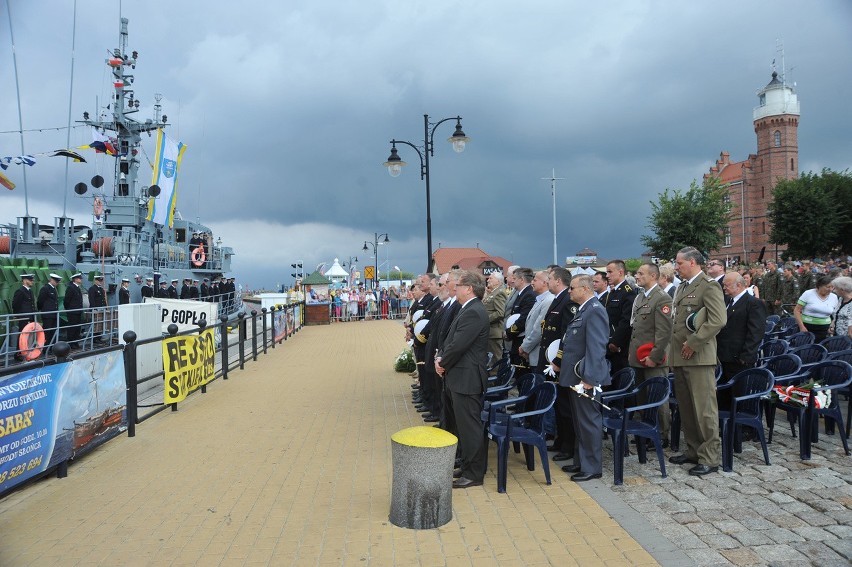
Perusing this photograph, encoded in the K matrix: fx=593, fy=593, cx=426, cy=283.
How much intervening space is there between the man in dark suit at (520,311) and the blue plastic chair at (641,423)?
227cm

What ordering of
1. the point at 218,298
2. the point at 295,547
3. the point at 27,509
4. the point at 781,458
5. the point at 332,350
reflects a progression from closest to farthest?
the point at 295,547, the point at 27,509, the point at 781,458, the point at 332,350, the point at 218,298

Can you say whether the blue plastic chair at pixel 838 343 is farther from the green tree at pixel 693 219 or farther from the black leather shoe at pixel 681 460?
the green tree at pixel 693 219

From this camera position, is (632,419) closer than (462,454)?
No

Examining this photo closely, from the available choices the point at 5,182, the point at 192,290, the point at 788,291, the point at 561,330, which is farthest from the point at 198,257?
the point at 561,330

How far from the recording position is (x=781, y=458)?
6.18m

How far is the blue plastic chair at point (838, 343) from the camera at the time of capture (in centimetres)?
825

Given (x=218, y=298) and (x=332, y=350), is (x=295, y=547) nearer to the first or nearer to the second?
(x=332, y=350)

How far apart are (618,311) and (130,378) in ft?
21.1

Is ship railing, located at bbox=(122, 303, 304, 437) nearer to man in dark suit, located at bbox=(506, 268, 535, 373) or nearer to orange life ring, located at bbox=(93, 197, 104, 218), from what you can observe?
man in dark suit, located at bbox=(506, 268, 535, 373)

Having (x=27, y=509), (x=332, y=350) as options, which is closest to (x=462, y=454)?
(x=27, y=509)

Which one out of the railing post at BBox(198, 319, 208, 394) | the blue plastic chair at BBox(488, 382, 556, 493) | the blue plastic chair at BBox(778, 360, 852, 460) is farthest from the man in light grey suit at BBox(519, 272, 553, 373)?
the railing post at BBox(198, 319, 208, 394)

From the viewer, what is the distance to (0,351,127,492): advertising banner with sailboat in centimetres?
529

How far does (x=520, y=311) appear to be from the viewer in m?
8.91

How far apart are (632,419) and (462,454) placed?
6.25 feet
